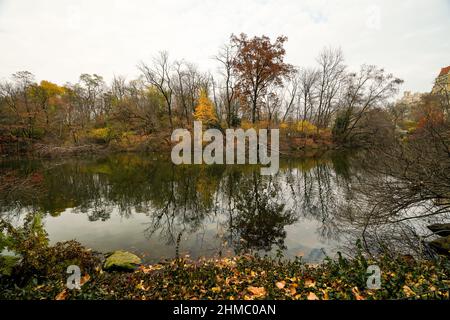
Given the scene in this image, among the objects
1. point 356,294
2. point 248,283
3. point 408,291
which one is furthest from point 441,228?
point 248,283

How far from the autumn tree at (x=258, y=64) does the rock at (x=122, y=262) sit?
942 inches

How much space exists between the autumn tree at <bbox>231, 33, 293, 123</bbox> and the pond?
56.3 feet

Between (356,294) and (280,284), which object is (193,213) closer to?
(280,284)

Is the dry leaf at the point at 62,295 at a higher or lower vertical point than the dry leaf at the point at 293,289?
lower

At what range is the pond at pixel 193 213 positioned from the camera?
5961 millimetres

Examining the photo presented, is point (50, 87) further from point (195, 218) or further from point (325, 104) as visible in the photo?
point (325, 104)

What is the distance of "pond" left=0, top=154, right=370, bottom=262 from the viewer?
5.96 m

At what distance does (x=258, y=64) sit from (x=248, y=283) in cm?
2653

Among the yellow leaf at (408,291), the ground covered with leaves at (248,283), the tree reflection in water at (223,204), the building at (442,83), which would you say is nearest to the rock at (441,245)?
the tree reflection in water at (223,204)

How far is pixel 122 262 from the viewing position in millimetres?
4801

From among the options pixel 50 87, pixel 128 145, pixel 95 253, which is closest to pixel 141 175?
pixel 95 253

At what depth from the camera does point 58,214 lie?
8.41 meters

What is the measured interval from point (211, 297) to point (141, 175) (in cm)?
1356

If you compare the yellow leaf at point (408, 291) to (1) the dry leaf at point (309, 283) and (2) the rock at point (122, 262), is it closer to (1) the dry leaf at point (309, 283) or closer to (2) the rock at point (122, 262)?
(1) the dry leaf at point (309, 283)
